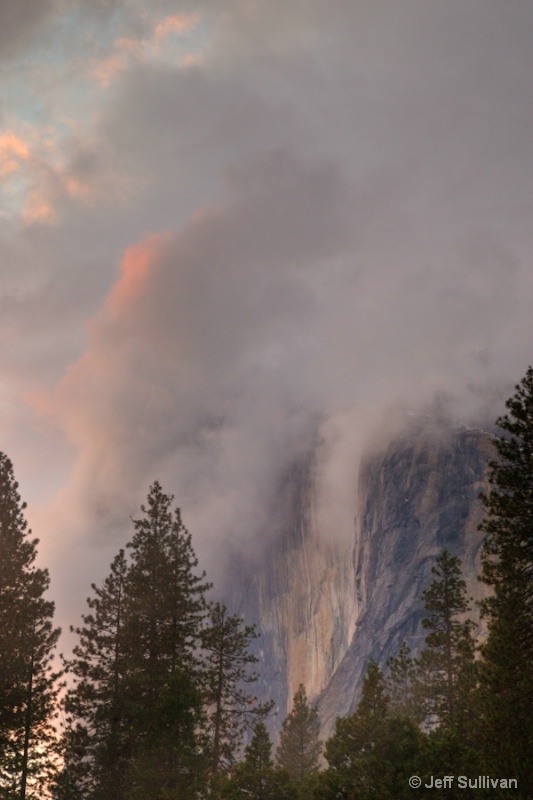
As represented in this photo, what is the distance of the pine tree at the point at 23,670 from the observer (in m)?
27.4

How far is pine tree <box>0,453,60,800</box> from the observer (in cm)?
2739

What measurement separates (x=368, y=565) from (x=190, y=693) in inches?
4407

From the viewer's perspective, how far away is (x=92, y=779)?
1244 inches

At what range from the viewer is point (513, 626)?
2262cm

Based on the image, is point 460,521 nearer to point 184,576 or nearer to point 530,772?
point 184,576

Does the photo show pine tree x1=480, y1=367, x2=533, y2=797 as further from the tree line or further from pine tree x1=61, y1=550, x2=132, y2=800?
pine tree x1=61, y1=550, x2=132, y2=800

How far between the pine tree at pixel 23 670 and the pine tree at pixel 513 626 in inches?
625

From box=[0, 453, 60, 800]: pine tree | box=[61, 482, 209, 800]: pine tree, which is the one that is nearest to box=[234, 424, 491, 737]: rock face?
box=[61, 482, 209, 800]: pine tree

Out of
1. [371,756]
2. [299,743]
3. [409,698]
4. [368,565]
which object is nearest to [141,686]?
[371,756]

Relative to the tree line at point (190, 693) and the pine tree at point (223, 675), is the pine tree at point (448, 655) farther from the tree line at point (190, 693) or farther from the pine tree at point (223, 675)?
the pine tree at point (223, 675)

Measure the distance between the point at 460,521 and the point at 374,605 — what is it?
802 inches

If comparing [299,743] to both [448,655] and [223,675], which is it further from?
[223,675]

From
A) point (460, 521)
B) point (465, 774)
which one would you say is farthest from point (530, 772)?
point (460, 521)

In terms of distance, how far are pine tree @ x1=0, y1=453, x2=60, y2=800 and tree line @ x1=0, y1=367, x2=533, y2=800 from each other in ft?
0.20
